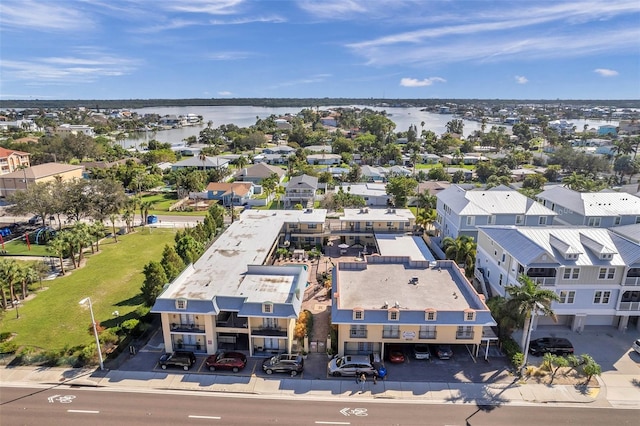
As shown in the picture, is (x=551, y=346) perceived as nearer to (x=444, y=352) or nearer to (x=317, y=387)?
(x=444, y=352)

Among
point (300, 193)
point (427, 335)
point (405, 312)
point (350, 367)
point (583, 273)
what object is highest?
point (583, 273)

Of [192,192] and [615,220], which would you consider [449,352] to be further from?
[192,192]

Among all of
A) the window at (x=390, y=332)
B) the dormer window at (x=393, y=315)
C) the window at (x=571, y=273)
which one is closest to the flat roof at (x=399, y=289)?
the dormer window at (x=393, y=315)

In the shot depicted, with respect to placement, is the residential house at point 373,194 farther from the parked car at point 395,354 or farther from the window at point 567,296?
the parked car at point 395,354

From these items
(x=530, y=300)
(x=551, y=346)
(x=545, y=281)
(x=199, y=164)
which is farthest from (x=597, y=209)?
(x=199, y=164)

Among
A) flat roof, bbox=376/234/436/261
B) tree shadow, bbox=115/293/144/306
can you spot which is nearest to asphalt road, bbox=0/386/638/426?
tree shadow, bbox=115/293/144/306

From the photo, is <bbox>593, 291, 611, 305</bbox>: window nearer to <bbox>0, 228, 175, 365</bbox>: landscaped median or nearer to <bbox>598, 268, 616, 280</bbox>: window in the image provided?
<bbox>598, 268, 616, 280</bbox>: window

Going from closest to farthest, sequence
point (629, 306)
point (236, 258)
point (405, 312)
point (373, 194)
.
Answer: point (405, 312) < point (629, 306) < point (236, 258) < point (373, 194)
